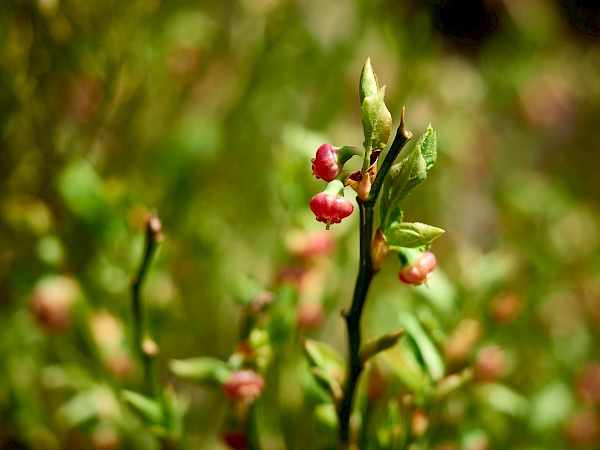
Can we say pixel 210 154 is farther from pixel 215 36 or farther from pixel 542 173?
pixel 542 173

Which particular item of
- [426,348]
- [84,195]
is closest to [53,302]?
[84,195]

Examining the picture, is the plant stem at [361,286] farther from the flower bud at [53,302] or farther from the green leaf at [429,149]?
the flower bud at [53,302]

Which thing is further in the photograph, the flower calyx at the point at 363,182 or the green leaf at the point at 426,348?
the green leaf at the point at 426,348

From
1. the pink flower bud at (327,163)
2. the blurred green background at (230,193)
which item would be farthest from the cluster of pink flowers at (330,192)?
the blurred green background at (230,193)

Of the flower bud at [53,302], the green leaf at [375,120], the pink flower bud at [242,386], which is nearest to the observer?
the green leaf at [375,120]

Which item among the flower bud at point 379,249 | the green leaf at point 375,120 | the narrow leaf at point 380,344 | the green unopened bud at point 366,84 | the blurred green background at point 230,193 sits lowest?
the blurred green background at point 230,193

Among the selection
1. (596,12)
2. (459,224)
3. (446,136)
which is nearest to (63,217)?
(446,136)

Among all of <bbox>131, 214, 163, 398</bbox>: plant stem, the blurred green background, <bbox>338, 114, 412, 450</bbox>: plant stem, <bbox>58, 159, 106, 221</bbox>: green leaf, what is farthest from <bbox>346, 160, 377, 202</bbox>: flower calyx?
<bbox>58, 159, 106, 221</bbox>: green leaf

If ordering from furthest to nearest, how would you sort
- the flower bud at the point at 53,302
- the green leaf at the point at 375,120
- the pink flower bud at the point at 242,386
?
1. the flower bud at the point at 53,302
2. the pink flower bud at the point at 242,386
3. the green leaf at the point at 375,120

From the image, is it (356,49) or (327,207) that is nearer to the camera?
(327,207)
